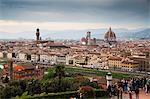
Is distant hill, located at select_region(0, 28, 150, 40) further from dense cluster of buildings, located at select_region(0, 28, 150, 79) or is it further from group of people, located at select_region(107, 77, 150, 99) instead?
group of people, located at select_region(107, 77, 150, 99)

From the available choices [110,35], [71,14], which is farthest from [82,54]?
[71,14]

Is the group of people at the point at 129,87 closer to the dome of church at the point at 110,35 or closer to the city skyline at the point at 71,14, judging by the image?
the dome of church at the point at 110,35

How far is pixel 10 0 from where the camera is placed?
14.0 ft

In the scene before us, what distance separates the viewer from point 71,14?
4629mm

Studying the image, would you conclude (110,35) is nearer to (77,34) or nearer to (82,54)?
(77,34)

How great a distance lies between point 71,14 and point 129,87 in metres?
1.01

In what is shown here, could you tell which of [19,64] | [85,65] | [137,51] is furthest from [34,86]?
[137,51]

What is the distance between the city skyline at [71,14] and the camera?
4309 mm

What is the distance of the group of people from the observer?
441 centimetres

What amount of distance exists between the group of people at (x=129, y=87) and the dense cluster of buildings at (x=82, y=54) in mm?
482

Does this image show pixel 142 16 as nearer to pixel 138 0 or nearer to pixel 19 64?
pixel 138 0

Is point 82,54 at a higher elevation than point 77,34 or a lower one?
lower

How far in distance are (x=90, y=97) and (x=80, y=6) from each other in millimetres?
1053

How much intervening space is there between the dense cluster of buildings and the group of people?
1.58ft
